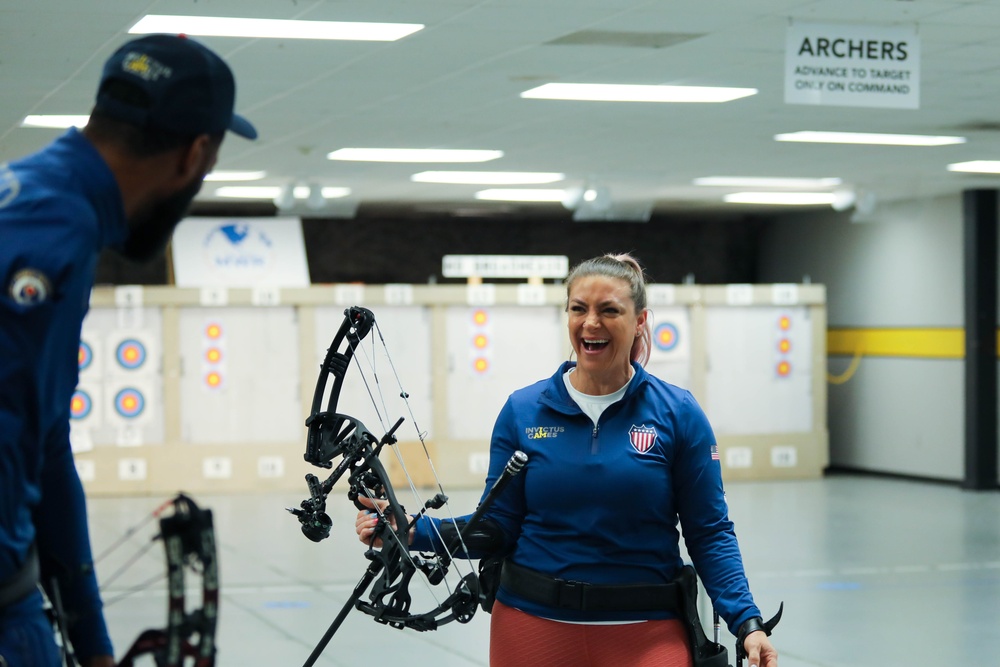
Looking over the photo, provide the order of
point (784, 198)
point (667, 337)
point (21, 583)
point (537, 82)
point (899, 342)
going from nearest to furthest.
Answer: point (21, 583), point (537, 82), point (667, 337), point (899, 342), point (784, 198)

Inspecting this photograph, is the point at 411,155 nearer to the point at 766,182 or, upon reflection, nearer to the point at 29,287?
the point at 766,182

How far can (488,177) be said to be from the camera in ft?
37.9

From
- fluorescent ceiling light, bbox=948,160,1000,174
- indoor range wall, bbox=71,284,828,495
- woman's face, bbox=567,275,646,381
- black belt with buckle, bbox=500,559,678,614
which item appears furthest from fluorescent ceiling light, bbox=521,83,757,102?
black belt with buckle, bbox=500,559,678,614

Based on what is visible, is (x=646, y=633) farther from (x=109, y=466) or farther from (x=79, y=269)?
(x=109, y=466)

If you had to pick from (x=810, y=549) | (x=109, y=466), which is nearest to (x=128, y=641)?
(x=810, y=549)

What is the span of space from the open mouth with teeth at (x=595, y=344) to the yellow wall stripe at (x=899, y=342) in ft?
33.8

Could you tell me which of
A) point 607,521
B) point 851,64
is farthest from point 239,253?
point 607,521

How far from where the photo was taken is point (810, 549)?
→ 8.24 m

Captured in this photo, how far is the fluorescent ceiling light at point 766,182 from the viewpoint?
1159cm

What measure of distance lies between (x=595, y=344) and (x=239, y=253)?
10.0m

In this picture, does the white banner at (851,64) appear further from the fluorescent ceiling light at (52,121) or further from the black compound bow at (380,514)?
the fluorescent ceiling light at (52,121)

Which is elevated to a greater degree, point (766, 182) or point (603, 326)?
point (766, 182)

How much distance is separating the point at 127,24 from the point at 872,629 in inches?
163

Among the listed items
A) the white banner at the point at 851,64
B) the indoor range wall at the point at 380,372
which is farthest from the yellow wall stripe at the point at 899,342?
the white banner at the point at 851,64
